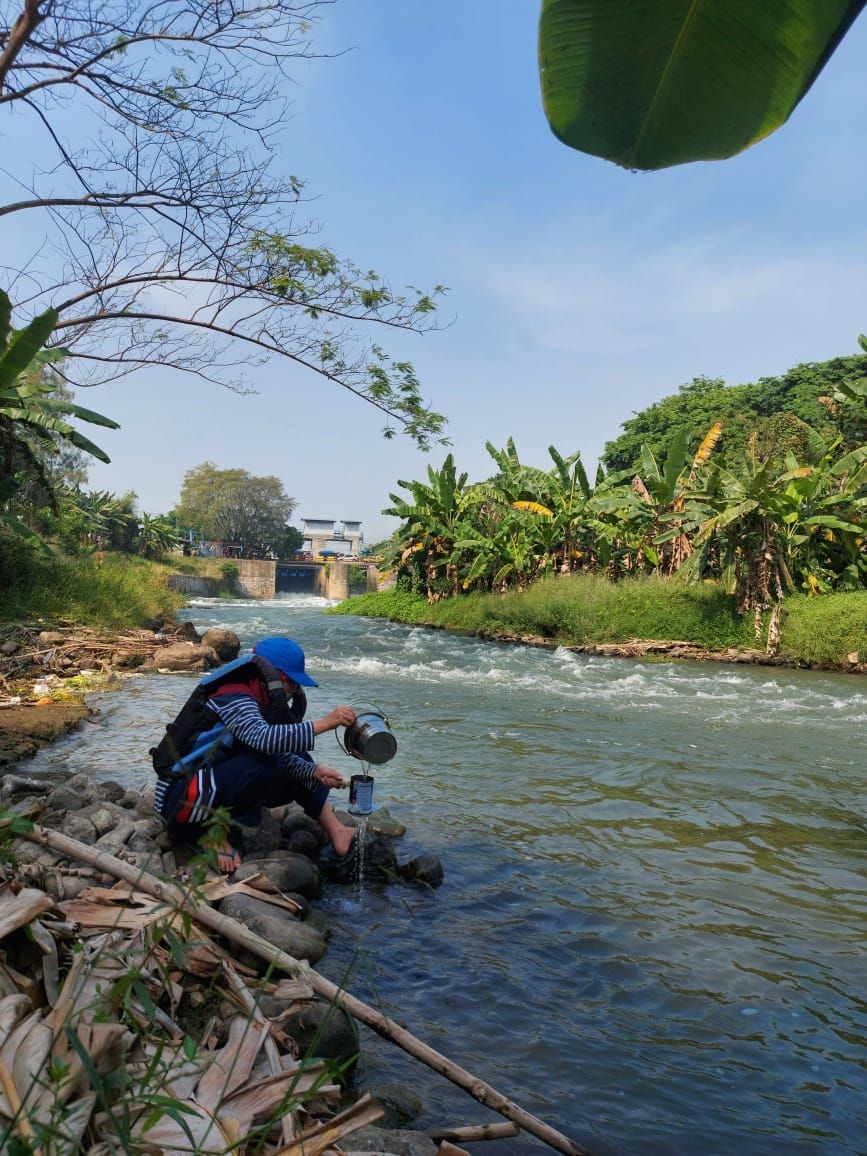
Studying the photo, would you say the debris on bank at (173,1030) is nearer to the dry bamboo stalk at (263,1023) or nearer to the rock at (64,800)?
the dry bamboo stalk at (263,1023)

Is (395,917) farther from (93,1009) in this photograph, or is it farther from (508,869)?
(93,1009)

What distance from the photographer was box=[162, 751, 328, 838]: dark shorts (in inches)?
162

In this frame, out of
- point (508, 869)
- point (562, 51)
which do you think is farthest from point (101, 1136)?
point (508, 869)

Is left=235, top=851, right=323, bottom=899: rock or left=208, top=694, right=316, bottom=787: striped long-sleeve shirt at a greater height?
left=208, top=694, right=316, bottom=787: striped long-sleeve shirt

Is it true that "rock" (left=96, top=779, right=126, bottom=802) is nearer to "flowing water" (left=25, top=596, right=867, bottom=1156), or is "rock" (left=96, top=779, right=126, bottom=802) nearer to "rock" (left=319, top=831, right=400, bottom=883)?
"flowing water" (left=25, top=596, right=867, bottom=1156)

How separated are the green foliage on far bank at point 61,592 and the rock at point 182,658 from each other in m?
2.05

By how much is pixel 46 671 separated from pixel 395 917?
888 cm

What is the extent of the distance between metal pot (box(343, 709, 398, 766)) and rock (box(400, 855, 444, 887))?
732 millimetres

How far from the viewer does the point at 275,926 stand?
3.44 meters

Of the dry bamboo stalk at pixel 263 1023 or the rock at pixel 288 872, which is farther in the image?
the rock at pixel 288 872

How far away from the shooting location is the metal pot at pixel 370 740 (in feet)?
14.8

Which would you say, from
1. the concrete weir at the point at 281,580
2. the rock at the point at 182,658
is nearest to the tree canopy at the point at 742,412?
the concrete weir at the point at 281,580

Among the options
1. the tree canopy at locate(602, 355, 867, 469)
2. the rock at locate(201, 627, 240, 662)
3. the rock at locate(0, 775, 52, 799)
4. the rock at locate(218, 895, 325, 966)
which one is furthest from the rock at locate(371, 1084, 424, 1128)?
the tree canopy at locate(602, 355, 867, 469)

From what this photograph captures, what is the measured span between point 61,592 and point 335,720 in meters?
13.0
